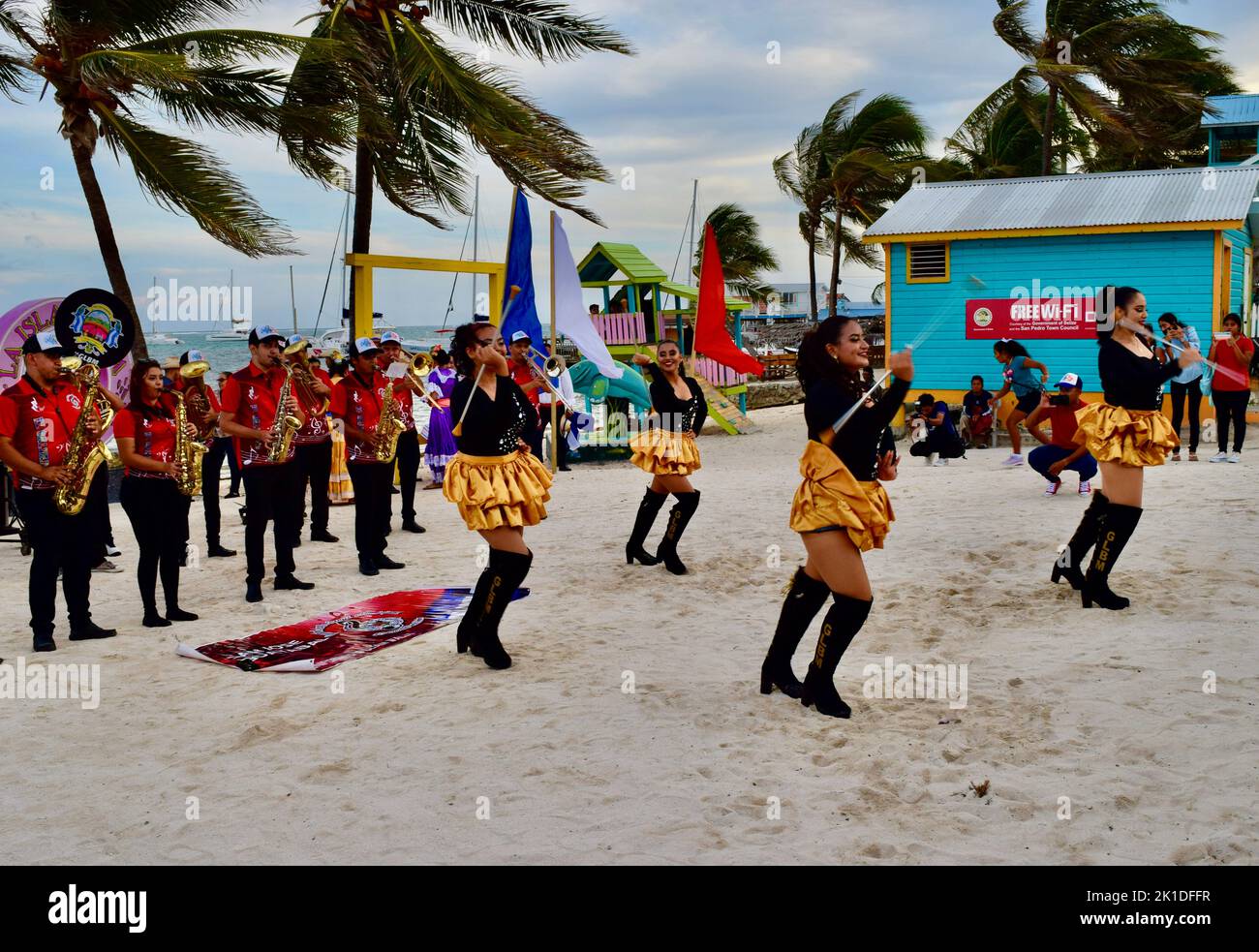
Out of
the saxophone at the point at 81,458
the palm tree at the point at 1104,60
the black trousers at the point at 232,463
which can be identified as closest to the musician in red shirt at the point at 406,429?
the black trousers at the point at 232,463

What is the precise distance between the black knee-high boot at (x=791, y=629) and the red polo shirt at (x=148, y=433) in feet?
14.0

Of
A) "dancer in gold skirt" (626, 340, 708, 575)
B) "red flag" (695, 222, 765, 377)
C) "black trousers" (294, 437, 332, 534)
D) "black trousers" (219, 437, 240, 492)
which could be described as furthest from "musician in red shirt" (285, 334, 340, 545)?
"red flag" (695, 222, 765, 377)

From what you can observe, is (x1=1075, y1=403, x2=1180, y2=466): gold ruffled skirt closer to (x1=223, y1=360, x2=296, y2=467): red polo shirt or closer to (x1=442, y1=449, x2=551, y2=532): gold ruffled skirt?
(x1=442, y1=449, x2=551, y2=532): gold ruffled skirt

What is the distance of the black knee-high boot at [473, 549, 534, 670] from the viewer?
6.00m

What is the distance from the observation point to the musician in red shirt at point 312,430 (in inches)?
347

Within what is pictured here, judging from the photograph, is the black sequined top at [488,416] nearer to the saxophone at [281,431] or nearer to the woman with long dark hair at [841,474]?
the woman with long dark hair at [841,474]

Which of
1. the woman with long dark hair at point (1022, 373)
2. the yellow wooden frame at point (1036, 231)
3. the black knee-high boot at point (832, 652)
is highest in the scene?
the yellow wooden frame at point (1036, 231)

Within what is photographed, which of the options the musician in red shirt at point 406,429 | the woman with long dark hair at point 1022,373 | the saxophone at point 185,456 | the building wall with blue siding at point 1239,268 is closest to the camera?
the saxophone at point 185,456

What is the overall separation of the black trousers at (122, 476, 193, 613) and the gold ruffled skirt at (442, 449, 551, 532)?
2370 millimetres

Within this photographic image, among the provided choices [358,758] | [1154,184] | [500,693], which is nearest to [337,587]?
[500,693]

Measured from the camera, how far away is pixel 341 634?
6.88 metres

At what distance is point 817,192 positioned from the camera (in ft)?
101

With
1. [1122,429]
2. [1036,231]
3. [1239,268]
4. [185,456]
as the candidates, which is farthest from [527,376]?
[1239,268]

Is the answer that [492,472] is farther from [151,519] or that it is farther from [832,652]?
[151,519]
